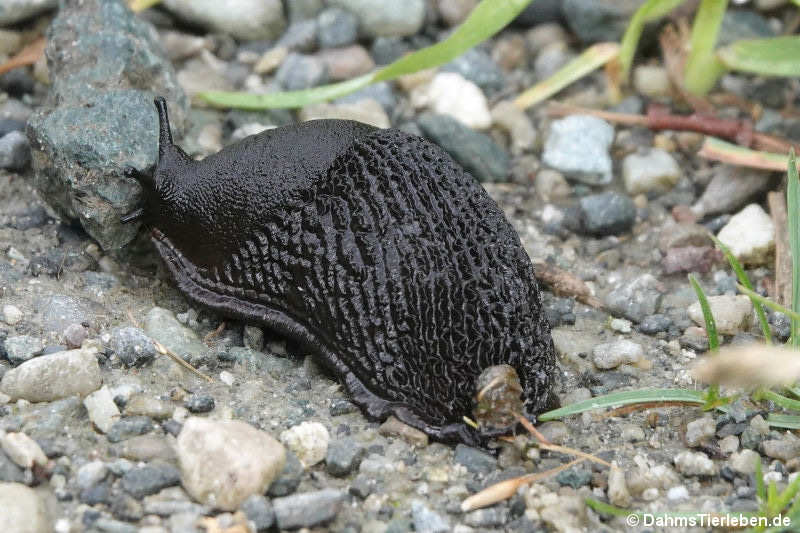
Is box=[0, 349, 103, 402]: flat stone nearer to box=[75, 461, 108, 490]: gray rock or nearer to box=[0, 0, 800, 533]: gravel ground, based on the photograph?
box=[0, 0, 800, 533]: gravel ground

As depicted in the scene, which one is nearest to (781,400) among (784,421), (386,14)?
(784,421)

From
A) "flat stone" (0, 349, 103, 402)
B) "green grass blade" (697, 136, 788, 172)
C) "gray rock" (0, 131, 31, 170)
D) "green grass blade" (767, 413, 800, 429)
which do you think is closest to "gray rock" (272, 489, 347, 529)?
"flat stone" (0, 349, 103, 402)

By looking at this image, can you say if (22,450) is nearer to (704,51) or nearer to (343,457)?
(343,457)

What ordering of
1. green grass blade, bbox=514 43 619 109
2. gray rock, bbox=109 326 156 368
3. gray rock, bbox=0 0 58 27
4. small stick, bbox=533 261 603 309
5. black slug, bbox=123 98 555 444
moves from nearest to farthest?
black slug, bbox=123 98 555 444
gray rock, bbox=109 326 156 368
small stick, bbox=533 261 603 309
gray rock, bbox=0 0 58 27
green grass blade, bbox=514 43 619 109

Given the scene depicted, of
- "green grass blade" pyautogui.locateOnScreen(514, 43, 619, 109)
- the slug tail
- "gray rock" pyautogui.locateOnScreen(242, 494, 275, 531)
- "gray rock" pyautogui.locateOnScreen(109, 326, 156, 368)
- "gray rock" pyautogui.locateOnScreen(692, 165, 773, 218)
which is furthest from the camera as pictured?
"green grass blade" pyautogui.locateOnScreen(514, 43, 619, 109)

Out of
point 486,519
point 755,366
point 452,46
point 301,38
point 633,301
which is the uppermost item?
point 452,46

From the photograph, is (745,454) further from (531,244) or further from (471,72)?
(471,72)

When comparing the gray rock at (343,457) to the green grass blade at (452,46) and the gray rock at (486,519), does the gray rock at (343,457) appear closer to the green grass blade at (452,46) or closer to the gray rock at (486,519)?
the gray rock at (486,519)
